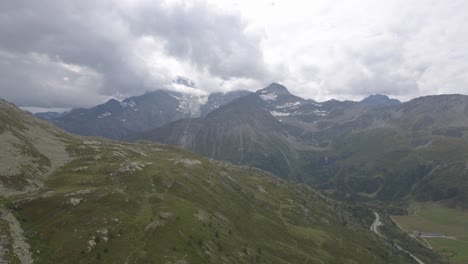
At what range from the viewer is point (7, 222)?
85.3 metres

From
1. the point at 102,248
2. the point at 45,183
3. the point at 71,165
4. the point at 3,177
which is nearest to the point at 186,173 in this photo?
the point at 71,165

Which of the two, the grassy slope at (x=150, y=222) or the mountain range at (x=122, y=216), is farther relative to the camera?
the grassy slope at (x=150, y=222)

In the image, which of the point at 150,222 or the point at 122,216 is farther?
the point at 122,216

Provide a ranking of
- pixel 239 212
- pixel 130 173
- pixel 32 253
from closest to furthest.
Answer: pixel 32 253, pixel 130 173, pixel 239 212

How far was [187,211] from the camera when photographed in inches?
4658

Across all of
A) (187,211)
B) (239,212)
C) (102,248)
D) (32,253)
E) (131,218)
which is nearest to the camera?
(32,253)

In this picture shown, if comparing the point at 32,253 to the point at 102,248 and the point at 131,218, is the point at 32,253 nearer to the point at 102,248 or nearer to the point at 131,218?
the point at 102,248

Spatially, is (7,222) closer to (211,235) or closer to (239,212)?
(211,235)

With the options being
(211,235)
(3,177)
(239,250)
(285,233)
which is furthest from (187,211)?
(285,233)

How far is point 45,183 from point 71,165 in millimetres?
29851

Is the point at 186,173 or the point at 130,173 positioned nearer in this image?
the point at 130,173

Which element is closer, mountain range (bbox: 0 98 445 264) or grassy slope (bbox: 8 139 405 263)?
mountain range (bbox: 0 98 445 264)

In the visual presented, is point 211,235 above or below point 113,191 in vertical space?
below

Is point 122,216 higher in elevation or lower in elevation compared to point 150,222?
higher
